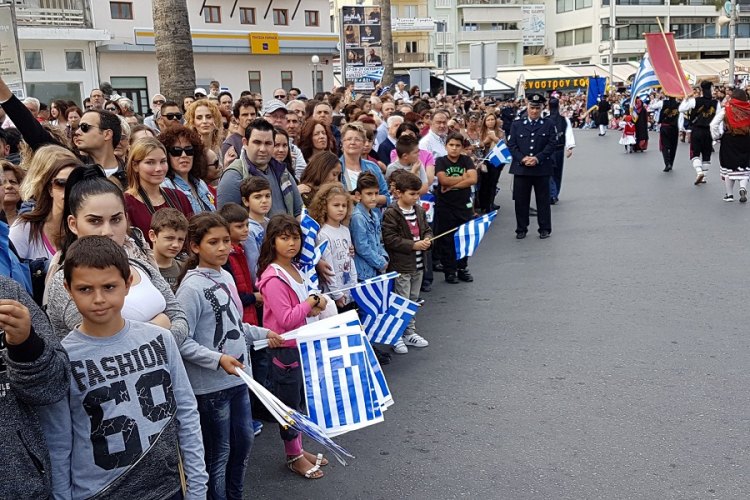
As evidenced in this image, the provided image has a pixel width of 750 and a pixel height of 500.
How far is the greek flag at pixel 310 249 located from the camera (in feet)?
17.5

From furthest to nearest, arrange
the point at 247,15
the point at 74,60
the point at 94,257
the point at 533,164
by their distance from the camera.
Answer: the point at 247,15
the point at 74,60
the point at 533,164
the point at 94,257

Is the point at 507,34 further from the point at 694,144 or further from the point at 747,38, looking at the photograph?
the point at 694,144

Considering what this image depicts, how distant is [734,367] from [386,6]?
21.1m

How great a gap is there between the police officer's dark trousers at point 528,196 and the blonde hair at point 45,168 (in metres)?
8.39

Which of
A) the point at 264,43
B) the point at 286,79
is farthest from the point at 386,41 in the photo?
the point at 286,79

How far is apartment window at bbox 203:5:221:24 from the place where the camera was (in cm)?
3928

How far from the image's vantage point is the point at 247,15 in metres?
41.0

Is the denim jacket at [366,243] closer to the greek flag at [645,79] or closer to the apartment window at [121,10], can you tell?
the greek flag at [645,79]

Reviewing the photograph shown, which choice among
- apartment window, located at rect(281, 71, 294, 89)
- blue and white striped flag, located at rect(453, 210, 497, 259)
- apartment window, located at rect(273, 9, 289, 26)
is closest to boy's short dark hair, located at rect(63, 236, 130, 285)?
blue and white striped flag, located at rect(453, 210, 497, 259)

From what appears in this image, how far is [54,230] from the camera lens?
355 centimetres

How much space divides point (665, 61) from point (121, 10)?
87.3 ft

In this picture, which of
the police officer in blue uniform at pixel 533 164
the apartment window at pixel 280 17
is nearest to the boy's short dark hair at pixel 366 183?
the police officer in blue uniform at pixel 533 164

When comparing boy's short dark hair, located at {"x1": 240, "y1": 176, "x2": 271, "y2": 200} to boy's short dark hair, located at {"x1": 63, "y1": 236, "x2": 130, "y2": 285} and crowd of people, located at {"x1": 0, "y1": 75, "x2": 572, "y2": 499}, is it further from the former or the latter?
boy's short dark hair, located at {"x1": 63, "y1": 236, "x2": 130, "y2": 285}

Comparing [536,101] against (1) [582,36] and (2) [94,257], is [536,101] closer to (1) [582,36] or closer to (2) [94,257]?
(2) [94,257]
